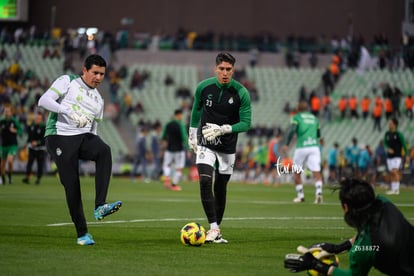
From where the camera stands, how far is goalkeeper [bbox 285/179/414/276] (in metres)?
7.75

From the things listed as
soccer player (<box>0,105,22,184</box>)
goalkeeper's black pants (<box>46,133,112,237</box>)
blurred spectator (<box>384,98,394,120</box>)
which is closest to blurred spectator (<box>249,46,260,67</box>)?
blurred spectator (<box>384,98,394,120</box>)

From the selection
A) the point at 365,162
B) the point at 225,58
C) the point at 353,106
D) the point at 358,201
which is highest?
the point at 225,58

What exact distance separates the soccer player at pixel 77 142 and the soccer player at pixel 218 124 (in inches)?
64.5

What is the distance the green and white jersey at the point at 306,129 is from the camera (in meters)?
23.8

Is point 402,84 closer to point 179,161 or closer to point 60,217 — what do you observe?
point 179,161

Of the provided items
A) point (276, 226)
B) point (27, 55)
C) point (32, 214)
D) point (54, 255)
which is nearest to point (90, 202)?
point (32, 214)

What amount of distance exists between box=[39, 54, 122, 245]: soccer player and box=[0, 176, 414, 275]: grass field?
550mm

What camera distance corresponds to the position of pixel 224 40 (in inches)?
2191

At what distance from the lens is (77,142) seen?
38.8ft

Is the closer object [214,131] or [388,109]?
[214,131]

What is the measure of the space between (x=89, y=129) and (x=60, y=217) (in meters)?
5.20

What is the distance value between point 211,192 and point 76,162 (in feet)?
6.59

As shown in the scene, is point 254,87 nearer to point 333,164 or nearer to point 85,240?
point 333,164

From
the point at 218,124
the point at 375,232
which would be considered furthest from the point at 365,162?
the point at 375,232
